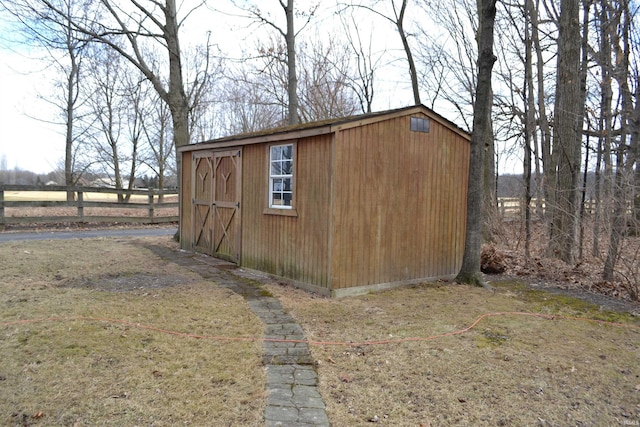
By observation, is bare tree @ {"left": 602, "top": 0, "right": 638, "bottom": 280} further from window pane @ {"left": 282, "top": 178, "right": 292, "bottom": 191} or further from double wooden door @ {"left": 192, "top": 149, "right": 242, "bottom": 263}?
double wooden door @ {"left": 192, "top": 149, "right": 242, "bottom": 263}

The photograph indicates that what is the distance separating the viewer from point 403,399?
349 cm

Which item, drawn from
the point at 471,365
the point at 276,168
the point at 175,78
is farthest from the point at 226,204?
the point at 471,365

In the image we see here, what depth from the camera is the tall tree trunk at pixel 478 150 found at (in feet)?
24.5

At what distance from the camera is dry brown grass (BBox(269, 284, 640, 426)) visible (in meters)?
3.33

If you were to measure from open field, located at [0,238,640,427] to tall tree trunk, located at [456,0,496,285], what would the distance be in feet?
2.76

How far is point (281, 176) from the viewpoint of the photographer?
7742mm

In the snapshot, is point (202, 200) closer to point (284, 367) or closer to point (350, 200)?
point (350, 200)

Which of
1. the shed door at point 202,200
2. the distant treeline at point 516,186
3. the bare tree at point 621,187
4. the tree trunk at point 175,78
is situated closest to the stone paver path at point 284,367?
the shed door at point 202,200

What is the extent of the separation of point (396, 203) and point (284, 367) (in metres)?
4.00

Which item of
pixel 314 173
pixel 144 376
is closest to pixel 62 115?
pixel 314 173

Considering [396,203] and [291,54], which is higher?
[291,54]

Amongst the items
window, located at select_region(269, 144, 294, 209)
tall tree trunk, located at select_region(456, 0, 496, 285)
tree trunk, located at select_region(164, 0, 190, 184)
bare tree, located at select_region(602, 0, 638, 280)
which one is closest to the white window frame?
window, located at select_region(269, 144, 294, 209)

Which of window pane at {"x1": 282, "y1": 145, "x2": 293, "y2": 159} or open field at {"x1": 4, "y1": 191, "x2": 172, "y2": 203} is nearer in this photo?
window pane at {"x1": 282, "y1": 145, "x2": 293, "y2": 159}

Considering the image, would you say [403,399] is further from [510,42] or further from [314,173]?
[510,42]
